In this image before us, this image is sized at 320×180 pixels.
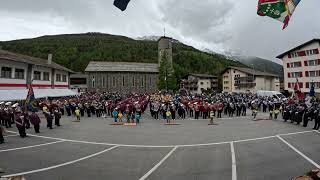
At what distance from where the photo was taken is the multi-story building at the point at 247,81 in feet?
329

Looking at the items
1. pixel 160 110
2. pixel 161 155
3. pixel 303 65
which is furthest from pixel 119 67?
pixel 161 155

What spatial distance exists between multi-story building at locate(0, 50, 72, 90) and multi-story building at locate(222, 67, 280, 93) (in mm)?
57312

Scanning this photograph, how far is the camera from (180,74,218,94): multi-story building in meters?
124

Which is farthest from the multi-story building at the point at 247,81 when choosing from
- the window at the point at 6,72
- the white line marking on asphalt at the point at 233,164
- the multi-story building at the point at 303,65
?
the white line marking on asphalt at the point at 233,164

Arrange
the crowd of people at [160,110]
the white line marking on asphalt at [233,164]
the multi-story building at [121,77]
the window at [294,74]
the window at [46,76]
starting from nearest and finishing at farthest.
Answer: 1. the white line marking on asphalt at [233,164]
2. the crowd of people at [160,110]
3. the window at [46,76]
4. the window at [294,74]
5. the multi-story building at [121,77]

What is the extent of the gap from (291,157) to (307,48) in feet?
229

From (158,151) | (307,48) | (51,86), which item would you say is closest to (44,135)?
(158,151)

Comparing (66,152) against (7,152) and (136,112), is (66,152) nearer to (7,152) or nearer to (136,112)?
(7,152)

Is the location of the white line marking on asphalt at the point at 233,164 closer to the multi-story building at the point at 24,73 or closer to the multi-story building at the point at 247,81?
the multi-story building at the point at 24,73

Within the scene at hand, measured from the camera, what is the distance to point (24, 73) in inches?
1966

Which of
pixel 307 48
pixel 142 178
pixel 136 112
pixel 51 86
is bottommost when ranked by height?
pixel 142 178

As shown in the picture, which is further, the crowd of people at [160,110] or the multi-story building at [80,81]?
the multi-story building at [80,81]

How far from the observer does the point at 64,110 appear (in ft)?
138

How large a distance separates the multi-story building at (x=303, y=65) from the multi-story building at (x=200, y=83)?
133ft
